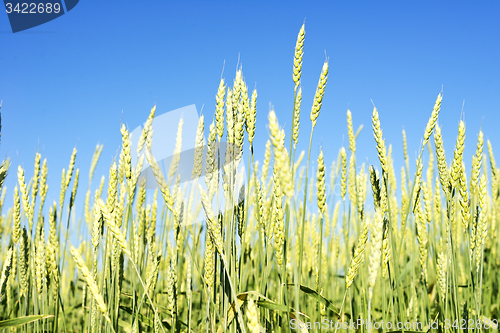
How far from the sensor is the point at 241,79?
4.48ft

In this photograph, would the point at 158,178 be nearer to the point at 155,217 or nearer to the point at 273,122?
the point at 273,122

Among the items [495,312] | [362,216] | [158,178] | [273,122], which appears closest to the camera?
[273,122]

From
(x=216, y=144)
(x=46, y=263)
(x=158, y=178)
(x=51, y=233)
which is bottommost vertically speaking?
(x=46, y=263)

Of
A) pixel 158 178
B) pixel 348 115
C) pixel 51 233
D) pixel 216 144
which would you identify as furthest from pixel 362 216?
pixel 51 233

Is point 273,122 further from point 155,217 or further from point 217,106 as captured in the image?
point 155,217

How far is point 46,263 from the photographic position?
1725mm

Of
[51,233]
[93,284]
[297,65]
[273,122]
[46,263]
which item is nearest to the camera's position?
[273,122]

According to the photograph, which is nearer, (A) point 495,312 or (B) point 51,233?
(B) point 51,233

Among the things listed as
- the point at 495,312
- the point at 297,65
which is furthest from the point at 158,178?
the point at 495,312

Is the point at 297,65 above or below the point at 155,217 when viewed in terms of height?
above

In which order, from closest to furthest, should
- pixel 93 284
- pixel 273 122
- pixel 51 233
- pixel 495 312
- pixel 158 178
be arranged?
pixel 273 122
pixel 93 284
pixel 158 178
pixel 51 233
pixel 495 312

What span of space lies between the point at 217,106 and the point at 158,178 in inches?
14.4

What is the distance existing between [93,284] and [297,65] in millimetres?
962

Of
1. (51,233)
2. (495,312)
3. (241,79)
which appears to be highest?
(241,79)
